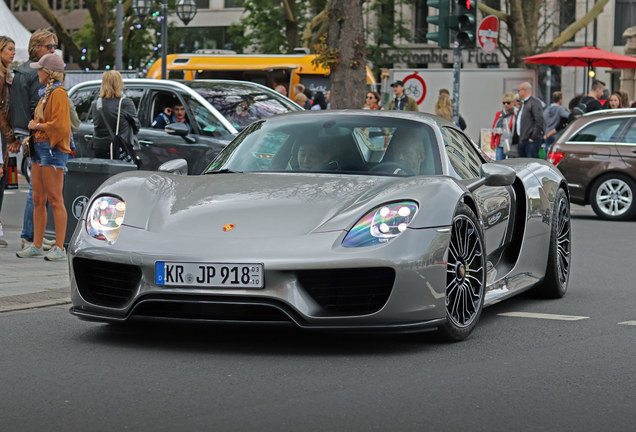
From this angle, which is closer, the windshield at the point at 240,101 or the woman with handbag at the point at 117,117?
the woman with handbag at the point at 117,117

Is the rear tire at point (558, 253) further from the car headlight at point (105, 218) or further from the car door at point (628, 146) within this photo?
the car door at point (628, 146)

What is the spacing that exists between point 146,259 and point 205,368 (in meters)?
0.65

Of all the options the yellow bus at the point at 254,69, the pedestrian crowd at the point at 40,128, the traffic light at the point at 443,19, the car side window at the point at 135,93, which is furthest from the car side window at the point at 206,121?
the yellow bus at the point at 254,69

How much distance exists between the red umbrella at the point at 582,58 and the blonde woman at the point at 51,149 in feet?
62.9

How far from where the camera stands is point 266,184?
6.65m

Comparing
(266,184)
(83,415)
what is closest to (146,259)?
(266,184)

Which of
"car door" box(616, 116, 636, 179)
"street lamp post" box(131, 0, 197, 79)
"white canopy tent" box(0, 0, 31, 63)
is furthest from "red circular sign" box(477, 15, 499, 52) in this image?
"white canopy tent" box(0, 0, 31, 63)

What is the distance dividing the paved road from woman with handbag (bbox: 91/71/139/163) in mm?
4737

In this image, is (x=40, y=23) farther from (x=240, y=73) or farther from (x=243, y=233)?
(x=243, y=233)

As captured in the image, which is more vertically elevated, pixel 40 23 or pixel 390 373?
pixel 40 23

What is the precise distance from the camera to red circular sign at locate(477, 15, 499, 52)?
20.2m

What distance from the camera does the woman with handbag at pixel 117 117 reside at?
12173 millimetres

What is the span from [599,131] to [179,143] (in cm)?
639

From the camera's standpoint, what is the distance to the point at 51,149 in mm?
10336
